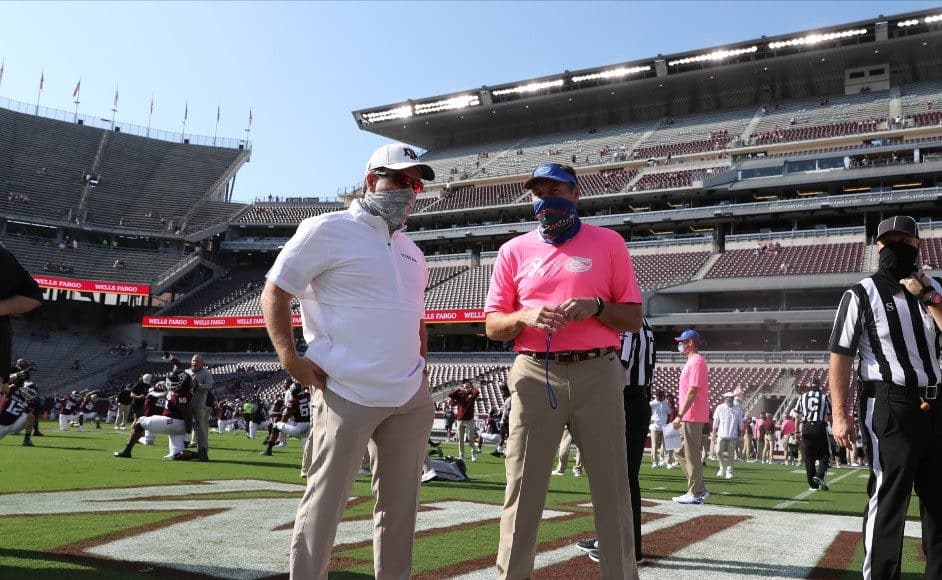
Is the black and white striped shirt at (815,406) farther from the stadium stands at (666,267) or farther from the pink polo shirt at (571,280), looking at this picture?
the stadium stands at (666,267)

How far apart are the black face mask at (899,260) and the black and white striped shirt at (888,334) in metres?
0.06

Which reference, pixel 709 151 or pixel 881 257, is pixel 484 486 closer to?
pixel 881 257

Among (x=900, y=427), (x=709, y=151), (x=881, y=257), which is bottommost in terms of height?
(x=900, y=427)

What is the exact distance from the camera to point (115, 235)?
54781 mm

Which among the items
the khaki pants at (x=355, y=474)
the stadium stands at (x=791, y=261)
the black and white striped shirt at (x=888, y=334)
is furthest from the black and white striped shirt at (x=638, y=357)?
the stadium stands at (x=791, y=261)

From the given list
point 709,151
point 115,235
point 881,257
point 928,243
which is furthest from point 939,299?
point 115,235

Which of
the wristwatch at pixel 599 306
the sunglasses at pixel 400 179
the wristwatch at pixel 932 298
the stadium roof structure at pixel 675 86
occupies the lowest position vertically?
the wristwatch at pixel 599 306

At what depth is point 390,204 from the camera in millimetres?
3486

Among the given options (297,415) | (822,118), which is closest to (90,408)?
(297,415)

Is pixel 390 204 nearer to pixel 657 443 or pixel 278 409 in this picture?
pixel 657 443

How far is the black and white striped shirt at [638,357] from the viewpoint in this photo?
604 cm

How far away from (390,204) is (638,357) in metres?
3.29

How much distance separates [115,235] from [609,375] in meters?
57.5

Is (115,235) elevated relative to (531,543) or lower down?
elevated
